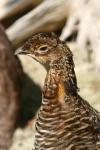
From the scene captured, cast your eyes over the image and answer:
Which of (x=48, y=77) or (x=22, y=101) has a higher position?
(x=48, y=77)

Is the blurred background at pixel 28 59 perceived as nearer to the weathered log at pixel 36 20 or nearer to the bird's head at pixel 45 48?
the weathered log at pixel 36 20

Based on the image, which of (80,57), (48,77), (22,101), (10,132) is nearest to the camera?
(48,77)

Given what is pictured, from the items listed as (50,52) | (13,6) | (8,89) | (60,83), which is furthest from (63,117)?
(13,6)

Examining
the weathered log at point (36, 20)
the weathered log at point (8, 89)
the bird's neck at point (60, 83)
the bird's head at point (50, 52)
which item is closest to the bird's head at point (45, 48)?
the bird's head at point (50, 52)

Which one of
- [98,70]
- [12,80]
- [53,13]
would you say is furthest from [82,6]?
[12,80]

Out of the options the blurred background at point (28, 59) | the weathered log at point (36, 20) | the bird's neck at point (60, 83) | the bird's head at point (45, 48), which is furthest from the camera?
the weathered log at point (36, 20)

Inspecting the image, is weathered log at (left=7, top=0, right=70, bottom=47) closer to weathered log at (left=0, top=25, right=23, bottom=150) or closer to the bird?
weathered log at (left=0, top=25, right=23, bottom=150)

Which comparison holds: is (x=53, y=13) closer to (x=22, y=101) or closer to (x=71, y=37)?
(x=71, y=37)
